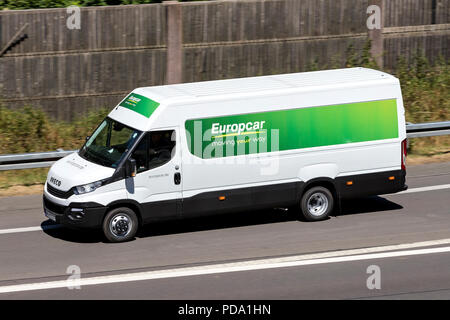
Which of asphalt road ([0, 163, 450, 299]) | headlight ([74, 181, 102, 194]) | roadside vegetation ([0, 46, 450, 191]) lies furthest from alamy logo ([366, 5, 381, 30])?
headlight ([74, 181, 102, 194])

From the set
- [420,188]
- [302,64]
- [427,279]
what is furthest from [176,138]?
[302,64]

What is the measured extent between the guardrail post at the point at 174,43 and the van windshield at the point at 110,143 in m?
4.73

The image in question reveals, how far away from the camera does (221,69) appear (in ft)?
61.2

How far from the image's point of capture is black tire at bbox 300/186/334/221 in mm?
13960

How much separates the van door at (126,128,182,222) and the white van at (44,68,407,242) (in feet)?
0.05

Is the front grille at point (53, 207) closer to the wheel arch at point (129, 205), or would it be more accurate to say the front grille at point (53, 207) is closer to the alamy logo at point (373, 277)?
the wheel arch at point (129, 205)

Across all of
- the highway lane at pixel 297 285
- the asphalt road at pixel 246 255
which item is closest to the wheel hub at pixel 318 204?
the asphalt road at pixel 246 255

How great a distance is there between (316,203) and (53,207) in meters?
4.25

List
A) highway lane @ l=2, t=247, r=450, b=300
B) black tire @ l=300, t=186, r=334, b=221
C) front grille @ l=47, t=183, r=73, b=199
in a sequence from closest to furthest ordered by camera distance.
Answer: highway lane @ l=2, t=247, r=450, b=300 → front grille @ l=47, t=183, r=73, b=199 → black tire @ l=300, t=186, r=334, b=221

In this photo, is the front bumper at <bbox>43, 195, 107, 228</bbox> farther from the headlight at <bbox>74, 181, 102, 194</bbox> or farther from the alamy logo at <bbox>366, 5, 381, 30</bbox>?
the alamy logo at <bbox>366, 5, 381, 30</bbox>

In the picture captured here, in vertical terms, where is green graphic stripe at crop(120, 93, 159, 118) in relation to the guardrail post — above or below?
below

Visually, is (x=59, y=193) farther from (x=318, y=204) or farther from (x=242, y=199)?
(x=318, y=204)

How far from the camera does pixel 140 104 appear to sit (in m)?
13.4

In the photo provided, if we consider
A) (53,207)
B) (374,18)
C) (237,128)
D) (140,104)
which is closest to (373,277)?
(237,128)
